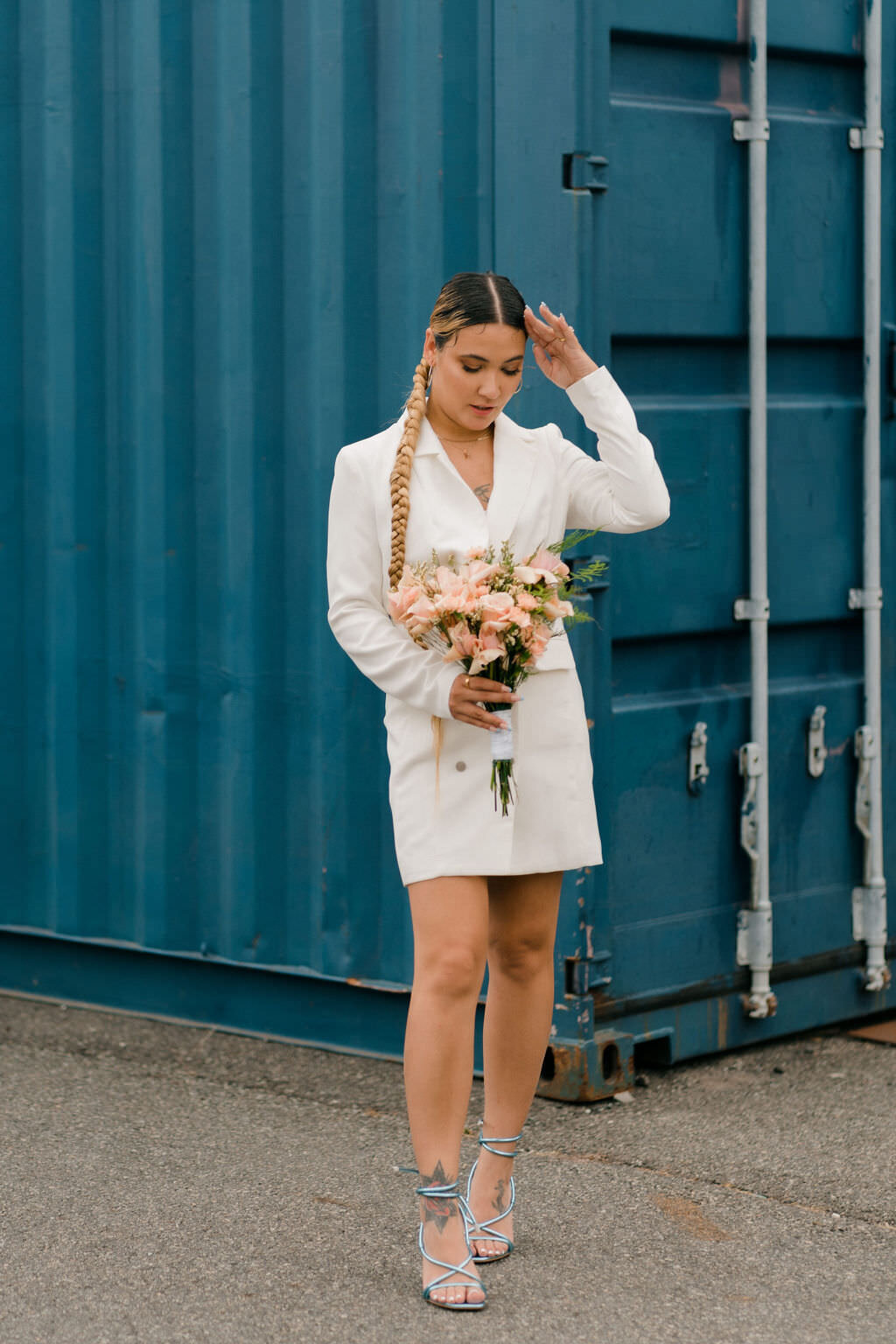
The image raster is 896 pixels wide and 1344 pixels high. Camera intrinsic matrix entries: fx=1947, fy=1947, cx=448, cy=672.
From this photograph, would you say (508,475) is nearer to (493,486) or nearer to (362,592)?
(493,486)

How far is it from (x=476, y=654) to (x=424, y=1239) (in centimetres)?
110

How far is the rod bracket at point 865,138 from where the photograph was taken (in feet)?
17.1

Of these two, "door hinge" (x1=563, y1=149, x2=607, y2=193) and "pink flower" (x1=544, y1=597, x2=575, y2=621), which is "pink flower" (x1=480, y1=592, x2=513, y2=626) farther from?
"door hinge" (x1=563, y1=149, x2=607, y2=193)

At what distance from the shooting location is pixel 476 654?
3.42 meters

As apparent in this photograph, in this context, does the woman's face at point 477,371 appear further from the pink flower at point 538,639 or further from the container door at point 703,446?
the container door at point 703,446

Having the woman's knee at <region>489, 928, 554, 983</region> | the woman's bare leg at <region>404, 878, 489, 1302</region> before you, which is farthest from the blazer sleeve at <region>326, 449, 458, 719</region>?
the woman's knee at <region>489, 928, 554, 983</region>

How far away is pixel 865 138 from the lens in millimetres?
5211

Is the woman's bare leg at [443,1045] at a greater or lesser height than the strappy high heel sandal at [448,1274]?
greater

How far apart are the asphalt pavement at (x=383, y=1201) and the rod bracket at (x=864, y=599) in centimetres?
121

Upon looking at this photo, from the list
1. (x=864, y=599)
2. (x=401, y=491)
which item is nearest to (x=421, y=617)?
(x=401, y=491)

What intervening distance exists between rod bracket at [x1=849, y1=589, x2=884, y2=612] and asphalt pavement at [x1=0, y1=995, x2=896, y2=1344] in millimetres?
1210

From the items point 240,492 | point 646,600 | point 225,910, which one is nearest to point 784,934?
point 646,600

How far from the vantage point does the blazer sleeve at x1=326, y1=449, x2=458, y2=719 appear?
11.8 ft

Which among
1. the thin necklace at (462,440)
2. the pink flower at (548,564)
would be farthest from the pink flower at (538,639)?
the thin necklace at (462,440)
